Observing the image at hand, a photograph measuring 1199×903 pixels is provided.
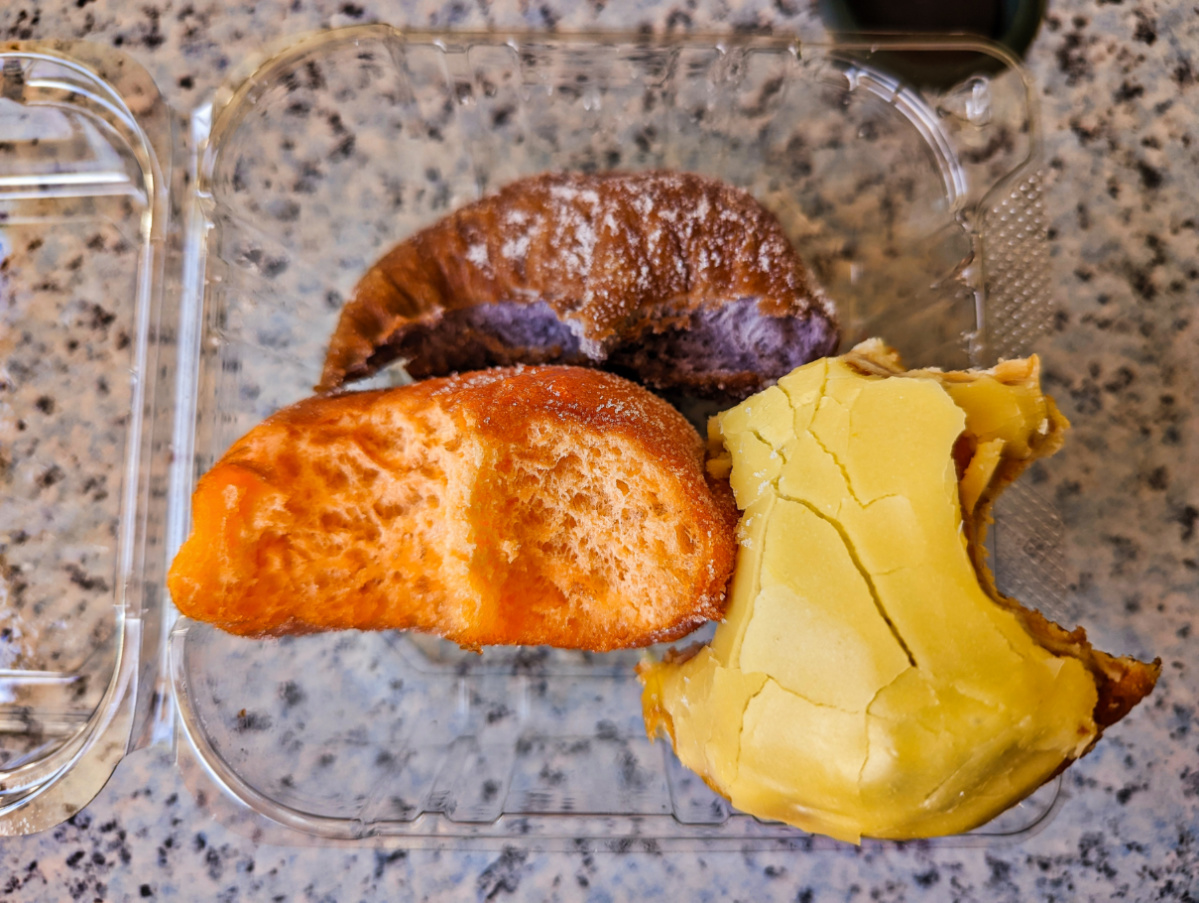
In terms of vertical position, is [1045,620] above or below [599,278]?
below

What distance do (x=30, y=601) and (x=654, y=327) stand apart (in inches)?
40.0

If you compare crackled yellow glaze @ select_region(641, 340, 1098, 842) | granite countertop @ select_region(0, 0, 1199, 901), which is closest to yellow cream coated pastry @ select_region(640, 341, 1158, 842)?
crackled yellow glaze @ select_region(641, 340, 1098, 842)

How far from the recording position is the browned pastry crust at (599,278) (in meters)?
1.02

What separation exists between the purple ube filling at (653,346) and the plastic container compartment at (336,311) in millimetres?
144

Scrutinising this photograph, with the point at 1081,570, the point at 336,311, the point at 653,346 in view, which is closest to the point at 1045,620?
the point at 1081,570

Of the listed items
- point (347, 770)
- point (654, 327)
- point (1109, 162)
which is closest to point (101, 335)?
point (347, 770)

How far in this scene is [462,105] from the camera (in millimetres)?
1161

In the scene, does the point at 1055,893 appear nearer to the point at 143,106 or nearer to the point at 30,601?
the point at 30,601

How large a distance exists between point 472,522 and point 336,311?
20.2 inches

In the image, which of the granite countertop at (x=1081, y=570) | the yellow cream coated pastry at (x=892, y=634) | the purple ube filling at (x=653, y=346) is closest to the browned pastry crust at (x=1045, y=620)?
the yellow cream coated pastry at (x=892, y=634)

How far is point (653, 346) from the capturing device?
1097 millimetres

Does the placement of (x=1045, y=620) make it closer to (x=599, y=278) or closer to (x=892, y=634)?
(x=892, y=634)

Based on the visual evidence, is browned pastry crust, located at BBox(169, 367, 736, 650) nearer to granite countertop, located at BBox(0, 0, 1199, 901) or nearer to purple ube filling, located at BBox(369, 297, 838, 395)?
purple ube filling, located at BBox(369, 297, 838, 395)

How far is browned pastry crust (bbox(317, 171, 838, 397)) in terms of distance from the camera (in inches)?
40.2
